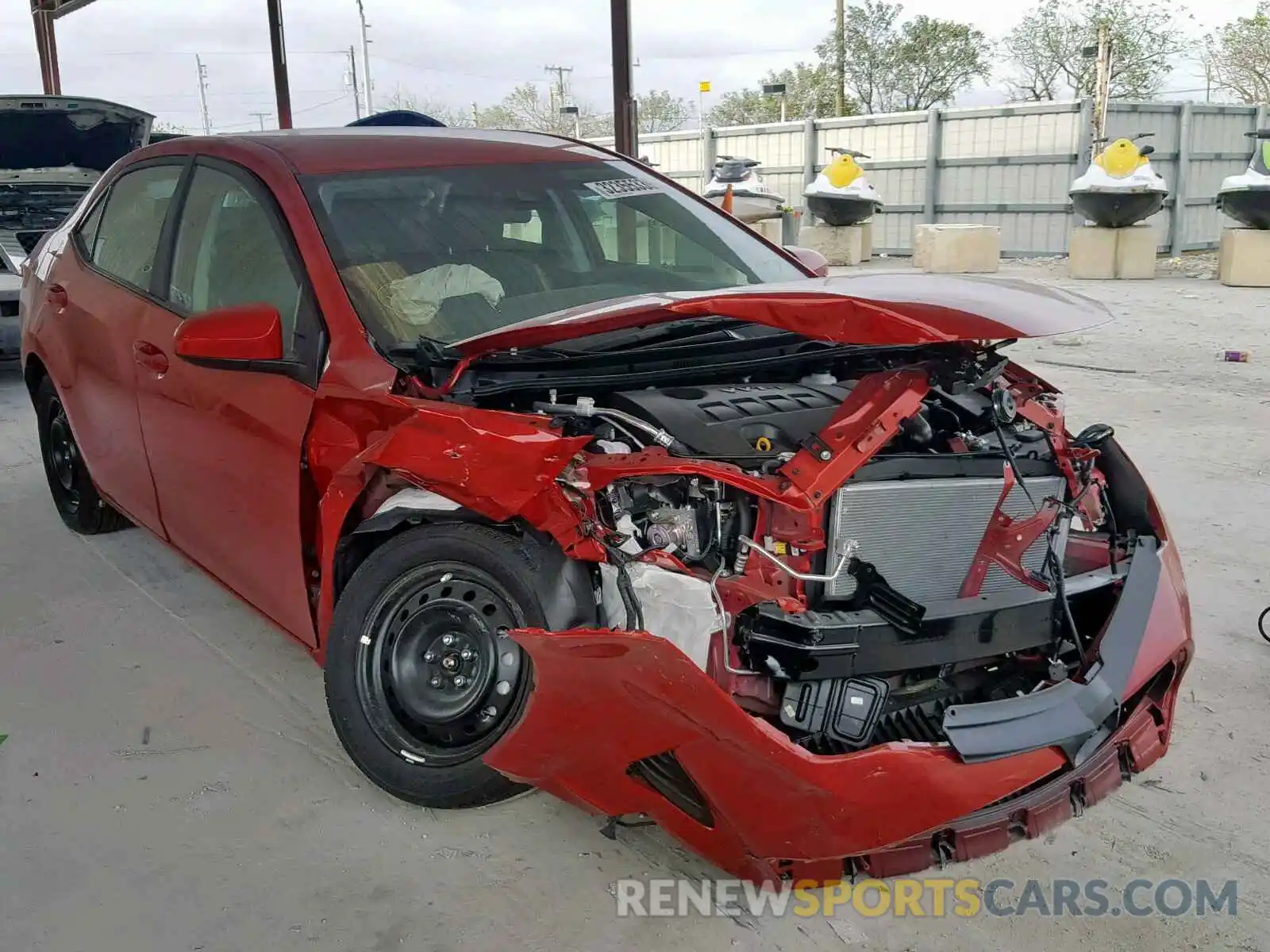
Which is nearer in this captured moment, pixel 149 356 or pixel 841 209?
pixel 149 356

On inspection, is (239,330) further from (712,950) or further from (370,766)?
(712,950)

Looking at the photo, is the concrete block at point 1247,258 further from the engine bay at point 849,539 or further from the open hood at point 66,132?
the engine bay at point 849,539

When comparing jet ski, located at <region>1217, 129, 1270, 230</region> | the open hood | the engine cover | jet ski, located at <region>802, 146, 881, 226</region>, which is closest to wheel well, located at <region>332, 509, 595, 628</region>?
the engine cover

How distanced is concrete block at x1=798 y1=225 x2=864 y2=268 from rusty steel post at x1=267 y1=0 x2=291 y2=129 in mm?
8617

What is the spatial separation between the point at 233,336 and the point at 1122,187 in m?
13.9

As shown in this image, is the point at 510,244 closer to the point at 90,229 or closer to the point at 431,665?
the point at 431,665

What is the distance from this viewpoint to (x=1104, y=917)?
2.14 meters

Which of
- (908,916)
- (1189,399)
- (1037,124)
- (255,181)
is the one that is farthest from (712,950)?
(1037,124)

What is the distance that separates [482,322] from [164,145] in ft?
5.52

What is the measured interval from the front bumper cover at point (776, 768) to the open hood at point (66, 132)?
7.36m

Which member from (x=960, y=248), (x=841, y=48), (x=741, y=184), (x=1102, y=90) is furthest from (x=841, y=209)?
(x=841, y=48)

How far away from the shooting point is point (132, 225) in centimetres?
369

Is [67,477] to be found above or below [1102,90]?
below

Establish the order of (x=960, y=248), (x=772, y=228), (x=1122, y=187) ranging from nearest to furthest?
(x=1122, y=187)
(x=960, y=248)
(x=772, y=228)
